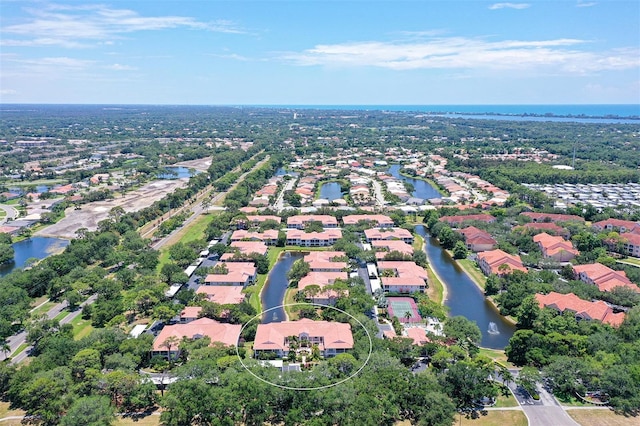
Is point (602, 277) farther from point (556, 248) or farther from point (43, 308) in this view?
point (43, 308)

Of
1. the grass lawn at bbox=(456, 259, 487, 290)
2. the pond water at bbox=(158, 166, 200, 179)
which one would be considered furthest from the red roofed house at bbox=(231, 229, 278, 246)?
the pond water at bbox=(158, 166, 200, 179)

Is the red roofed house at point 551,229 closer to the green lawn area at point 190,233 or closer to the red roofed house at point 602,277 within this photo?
the red roofed house at point 602,277

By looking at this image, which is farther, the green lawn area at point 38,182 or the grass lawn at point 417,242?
the green lawn area at point 38,182

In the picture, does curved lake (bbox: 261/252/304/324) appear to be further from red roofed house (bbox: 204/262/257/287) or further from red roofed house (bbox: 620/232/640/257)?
red roofed house (bbox: 620/232/640/257)

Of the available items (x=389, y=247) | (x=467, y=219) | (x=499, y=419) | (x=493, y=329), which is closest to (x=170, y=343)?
(x=499, y=419)

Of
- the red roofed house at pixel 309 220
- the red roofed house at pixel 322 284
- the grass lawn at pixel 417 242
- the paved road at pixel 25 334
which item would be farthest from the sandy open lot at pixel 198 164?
the red roofed house at pixel 322 284
